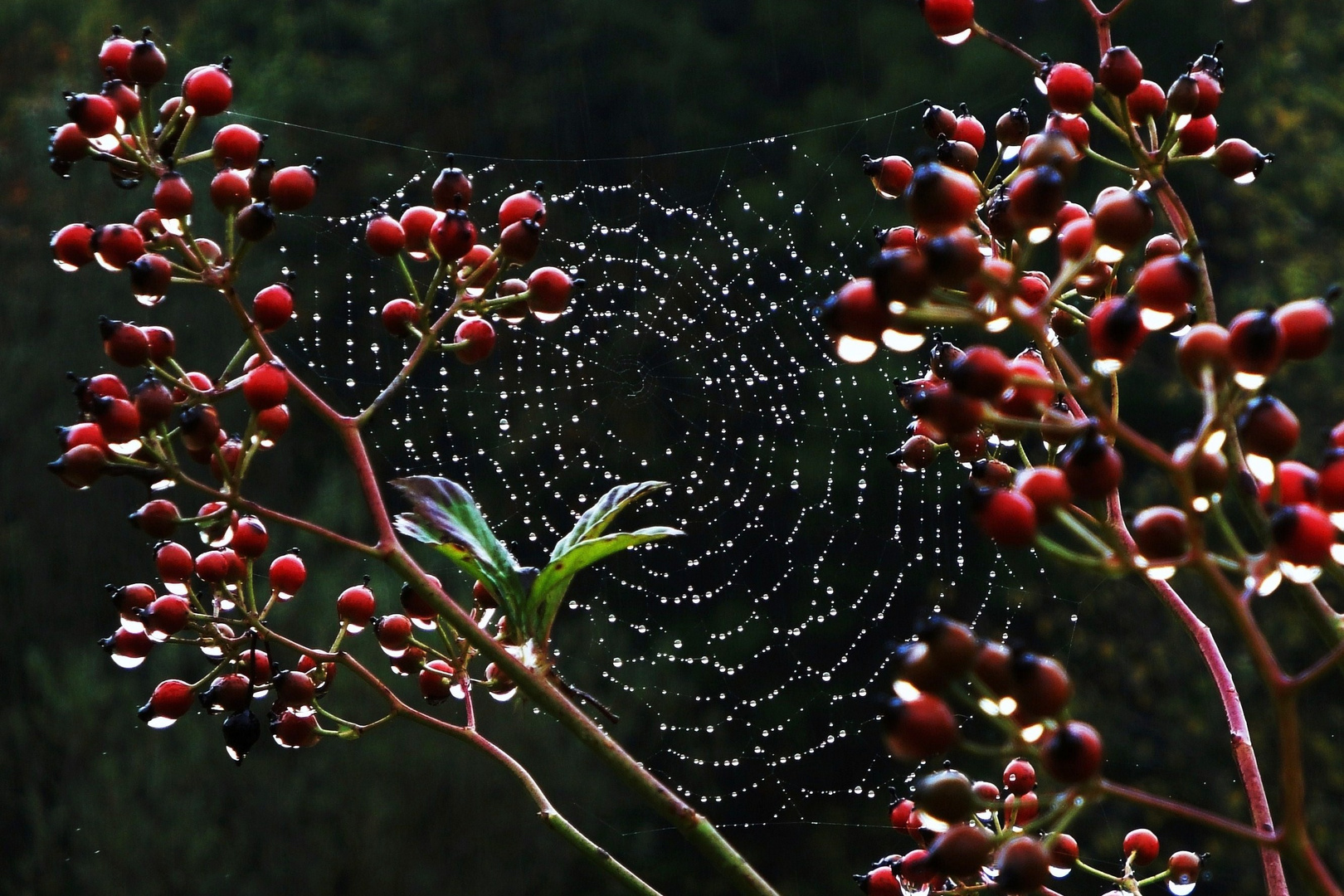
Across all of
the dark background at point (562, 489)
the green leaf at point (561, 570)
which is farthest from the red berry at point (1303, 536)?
the dark background at point (562, 489)

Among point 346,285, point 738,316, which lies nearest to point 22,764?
point 346,285

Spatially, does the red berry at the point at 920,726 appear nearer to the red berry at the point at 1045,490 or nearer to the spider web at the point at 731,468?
the red berry at the point at 1045,490

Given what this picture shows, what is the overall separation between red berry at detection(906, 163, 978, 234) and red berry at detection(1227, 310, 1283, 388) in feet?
0.20

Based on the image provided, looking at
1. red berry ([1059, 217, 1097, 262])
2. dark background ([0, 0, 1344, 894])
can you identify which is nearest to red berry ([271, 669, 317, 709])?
red berry ([1059, 217, 1097, 262])

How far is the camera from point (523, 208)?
0.47 metres

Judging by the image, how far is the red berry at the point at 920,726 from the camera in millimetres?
247

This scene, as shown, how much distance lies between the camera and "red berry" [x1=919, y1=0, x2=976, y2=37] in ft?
1.58

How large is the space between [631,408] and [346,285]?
114 centimetres

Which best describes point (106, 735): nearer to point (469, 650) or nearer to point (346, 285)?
point (346, 285)

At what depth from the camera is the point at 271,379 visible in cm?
39

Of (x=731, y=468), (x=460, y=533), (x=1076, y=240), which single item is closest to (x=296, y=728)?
(x=460, y=533)

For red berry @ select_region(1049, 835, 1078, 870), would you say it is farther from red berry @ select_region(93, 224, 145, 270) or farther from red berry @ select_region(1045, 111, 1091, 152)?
red berry @ select_region(93, 224, 145, 270)

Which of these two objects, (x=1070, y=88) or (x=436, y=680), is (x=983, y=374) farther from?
(x=436, y=680)

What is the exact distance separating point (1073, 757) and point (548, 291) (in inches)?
11.9
